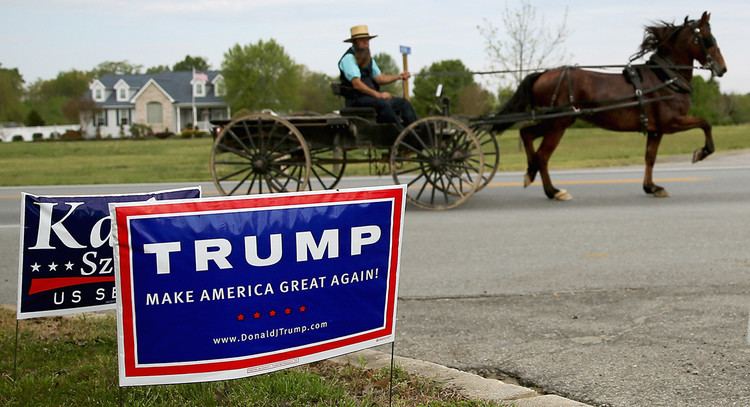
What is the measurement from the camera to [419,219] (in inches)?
429

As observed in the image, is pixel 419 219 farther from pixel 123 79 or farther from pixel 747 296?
pixel 123 79

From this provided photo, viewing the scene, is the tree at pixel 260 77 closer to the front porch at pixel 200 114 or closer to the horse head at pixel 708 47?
the front porch at pixel 200 114

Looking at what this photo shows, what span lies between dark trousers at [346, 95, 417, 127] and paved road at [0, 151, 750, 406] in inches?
49.0

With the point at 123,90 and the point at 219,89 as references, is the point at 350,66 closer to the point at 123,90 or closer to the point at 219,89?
the point at 219,89

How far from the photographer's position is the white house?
80.2m

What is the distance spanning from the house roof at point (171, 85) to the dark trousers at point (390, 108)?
229 feet

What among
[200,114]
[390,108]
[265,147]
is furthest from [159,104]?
[390,108]

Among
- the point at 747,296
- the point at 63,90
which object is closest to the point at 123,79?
the point at 63,90

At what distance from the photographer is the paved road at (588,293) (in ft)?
15.9

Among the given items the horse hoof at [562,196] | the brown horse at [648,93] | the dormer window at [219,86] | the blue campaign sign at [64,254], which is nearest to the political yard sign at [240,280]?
the blue campaign sign at [64,254]

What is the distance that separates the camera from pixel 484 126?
1249 centimetres

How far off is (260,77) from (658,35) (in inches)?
2473

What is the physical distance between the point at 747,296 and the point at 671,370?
7.01ft

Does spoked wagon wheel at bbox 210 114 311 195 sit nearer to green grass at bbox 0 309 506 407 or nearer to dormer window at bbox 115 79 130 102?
green grass at bbox 0 309 506 407
